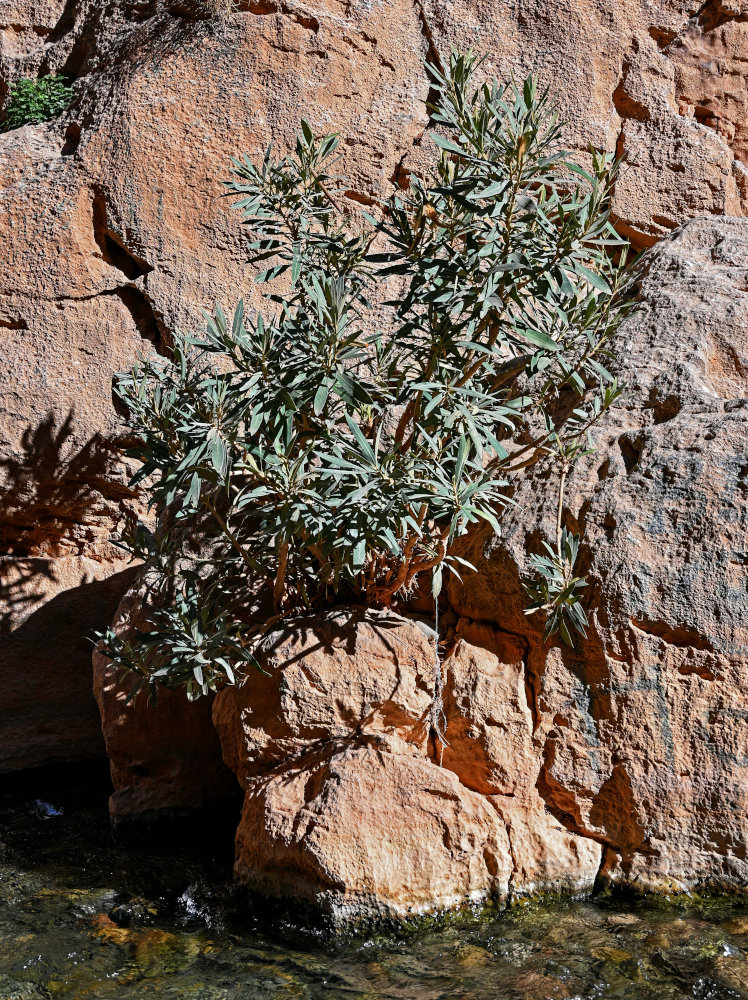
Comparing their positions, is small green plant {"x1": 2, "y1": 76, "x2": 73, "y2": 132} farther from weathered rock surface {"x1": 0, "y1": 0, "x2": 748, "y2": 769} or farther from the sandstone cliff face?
the sandstone cliff face

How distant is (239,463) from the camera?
4.26 meters

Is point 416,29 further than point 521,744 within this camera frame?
Yes

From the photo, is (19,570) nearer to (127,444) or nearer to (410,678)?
(127,444)

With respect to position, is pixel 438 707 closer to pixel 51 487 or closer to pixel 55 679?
pixel 55 679

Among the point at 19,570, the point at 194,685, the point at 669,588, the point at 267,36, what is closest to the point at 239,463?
the point at 194,685

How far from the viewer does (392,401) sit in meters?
4.63

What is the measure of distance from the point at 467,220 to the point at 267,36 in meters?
3.06

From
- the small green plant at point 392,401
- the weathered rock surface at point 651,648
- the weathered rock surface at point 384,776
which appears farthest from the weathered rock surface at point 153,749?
the weathered rock surface at point 651,648

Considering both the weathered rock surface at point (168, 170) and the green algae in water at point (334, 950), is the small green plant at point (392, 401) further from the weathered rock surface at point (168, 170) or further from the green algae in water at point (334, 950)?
the weathered rock surface at point (168, 170)

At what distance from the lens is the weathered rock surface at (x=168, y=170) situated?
6.43 metres

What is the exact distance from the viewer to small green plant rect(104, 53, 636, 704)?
3.99 metres

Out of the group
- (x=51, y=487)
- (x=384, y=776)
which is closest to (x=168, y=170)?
(x=51, y=487)

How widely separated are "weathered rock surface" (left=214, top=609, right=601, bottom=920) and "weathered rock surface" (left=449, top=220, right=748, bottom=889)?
4.9 inches

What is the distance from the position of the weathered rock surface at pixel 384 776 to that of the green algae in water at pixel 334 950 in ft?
0.50
